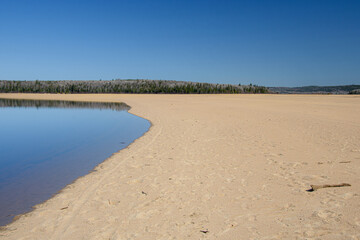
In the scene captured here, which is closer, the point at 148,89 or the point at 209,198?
the point at 209,198

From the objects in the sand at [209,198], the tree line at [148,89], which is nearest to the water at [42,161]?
the sand at [209,198]

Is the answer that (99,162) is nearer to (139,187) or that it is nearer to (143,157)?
(143,157)

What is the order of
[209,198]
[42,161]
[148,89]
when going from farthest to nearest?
1. [148,89]
2. [42,161]
3. [209,198]

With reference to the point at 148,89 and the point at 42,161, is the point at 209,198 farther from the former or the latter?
the point at 148,89

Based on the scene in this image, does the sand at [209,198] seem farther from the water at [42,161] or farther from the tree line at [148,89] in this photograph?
the tree line at [148,89]

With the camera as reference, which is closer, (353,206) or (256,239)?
(256,239)

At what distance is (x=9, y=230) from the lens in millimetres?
4504

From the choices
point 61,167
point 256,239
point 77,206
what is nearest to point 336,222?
point 256,239

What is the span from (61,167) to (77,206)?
12.0ft

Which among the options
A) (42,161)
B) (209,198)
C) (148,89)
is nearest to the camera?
(209,198)

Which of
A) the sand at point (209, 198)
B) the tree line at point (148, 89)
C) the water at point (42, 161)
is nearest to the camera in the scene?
the sand at point (209, 198)

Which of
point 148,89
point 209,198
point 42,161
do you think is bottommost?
→ point 42,161

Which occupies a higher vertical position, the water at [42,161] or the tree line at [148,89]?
the tree line at [148,89]

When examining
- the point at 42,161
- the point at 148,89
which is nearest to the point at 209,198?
the point at 42,161
